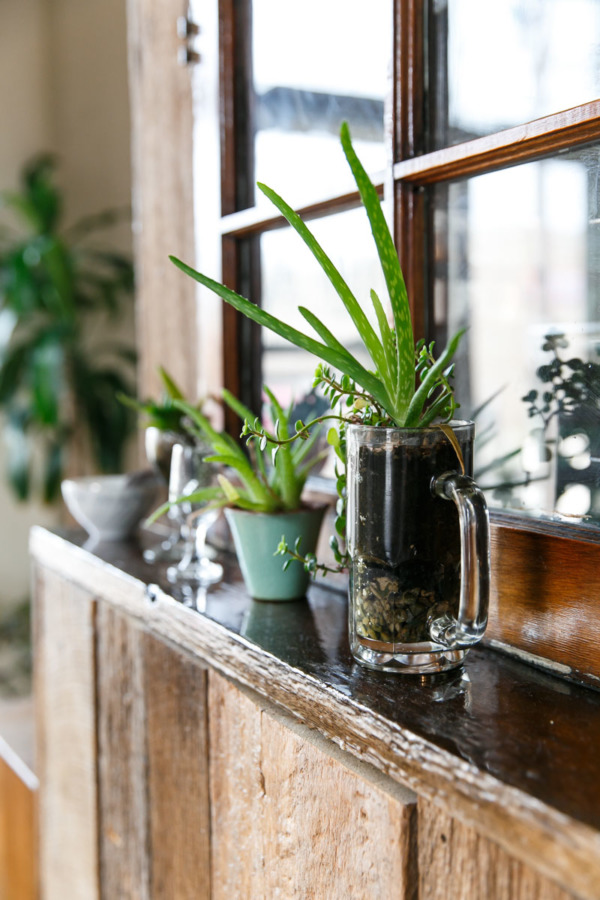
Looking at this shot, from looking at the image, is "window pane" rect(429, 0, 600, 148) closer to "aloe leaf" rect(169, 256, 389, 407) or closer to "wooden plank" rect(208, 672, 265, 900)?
"aloe leaf" rect(169, 256, 389, 407)

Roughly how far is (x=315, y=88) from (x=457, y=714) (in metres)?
0.75

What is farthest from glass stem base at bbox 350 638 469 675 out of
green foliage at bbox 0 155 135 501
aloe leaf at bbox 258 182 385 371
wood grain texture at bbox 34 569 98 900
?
green foliage at bbox 0 155 135 501

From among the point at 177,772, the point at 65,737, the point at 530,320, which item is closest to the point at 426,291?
the point at 530,320

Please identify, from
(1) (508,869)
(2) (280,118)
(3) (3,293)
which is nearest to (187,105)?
(2) (280,118)

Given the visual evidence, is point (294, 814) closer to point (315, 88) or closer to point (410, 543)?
point (410, 543)

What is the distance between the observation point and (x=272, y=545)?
2.84ft

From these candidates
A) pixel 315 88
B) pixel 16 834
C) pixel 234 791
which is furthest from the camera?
pixel 16 834

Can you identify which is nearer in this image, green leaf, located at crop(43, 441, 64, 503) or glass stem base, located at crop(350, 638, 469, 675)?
glass stem base, located at crop(350, 638, 469, 675)

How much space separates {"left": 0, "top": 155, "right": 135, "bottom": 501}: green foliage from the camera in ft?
9.44

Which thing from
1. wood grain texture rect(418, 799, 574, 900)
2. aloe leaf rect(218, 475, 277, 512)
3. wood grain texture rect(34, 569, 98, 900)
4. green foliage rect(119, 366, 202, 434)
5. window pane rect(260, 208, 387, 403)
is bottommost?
wood grain texture rect(34, 569, 98, 900)

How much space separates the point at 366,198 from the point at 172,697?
57 centimetres

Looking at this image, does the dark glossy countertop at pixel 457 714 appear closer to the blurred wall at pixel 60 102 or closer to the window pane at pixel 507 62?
the window pane at pixel 507 62

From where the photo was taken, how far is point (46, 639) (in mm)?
1300

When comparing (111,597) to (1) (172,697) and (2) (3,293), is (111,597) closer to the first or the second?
(1) (172,697)
